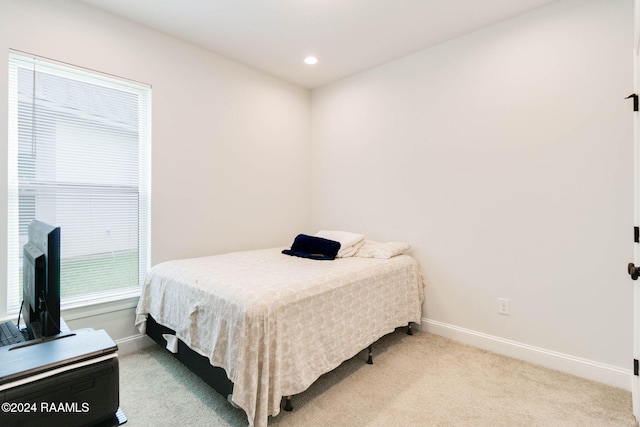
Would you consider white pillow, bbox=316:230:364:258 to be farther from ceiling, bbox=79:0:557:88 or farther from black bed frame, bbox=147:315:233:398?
ceiling, bbox=79:0:557:88

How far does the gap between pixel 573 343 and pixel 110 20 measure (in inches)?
164

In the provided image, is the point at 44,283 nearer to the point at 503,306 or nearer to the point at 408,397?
the point at 408,397

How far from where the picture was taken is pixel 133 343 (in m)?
2.49

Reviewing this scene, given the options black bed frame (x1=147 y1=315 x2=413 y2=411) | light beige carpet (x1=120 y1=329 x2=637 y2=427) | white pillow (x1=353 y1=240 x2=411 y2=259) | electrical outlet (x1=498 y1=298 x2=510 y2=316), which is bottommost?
light beige carpet (x1=120 y1=329 x2=637 y2=427)

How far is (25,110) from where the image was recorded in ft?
6.79

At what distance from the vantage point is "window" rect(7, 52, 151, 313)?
2.06 m

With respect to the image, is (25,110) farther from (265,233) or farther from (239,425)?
(239,425)

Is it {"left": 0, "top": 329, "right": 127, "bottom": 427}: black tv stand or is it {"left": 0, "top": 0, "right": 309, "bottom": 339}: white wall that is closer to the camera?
{"left": 0, "top": 329, "right": 127, "bottom": 427}: black tv stand

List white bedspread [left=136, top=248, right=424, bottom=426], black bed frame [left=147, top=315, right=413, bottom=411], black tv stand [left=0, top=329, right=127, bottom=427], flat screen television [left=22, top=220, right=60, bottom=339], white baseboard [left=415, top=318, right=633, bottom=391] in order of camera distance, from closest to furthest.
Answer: black tv stand [left=0, top=329, right=127, bottom=427] → flat screen television [left=22, top=220, right=60, bottom=339] → white bedspread [left=136, top=248, right=424, bottom=426] → black bed frame [left=147, top=315, right=413, bottom=411] → white baseboard [left=415, top=318, right=633, bottom=391]

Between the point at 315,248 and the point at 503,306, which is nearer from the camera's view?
the point at 503,306

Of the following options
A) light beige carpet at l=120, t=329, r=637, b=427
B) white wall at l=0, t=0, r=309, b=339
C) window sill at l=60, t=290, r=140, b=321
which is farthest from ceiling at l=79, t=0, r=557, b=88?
light beige carpet at l=120, t=329, r=637, b=427

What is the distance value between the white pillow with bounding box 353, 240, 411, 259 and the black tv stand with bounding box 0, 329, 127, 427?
6.54 ft

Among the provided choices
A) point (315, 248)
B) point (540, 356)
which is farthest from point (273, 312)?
point (540, 356)

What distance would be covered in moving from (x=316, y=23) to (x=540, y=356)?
3.11m
